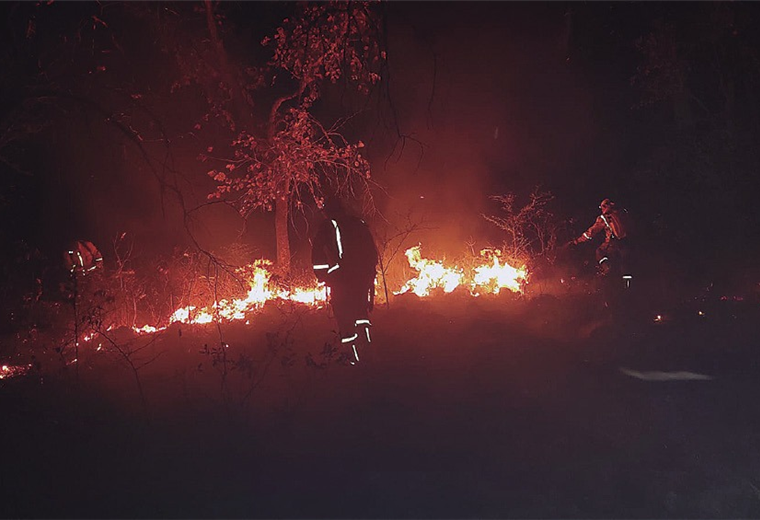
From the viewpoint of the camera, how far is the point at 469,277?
14359 millimetres

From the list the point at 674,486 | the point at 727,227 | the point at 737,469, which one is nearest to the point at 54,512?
the point at 674,486

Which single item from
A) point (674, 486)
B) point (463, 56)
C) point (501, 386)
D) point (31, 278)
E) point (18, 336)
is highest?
point (463, 56)

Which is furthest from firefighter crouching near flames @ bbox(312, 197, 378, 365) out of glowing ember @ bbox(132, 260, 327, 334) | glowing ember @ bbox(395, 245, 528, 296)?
glowing ember @ bbox(395, 245, 528, 296)

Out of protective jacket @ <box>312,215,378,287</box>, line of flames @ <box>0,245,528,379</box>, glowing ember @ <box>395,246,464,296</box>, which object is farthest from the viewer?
glowing ember @ <box>395,246,464,296</box>

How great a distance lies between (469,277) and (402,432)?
816 centimetres

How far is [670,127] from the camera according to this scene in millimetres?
22141

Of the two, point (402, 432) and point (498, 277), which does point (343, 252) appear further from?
point (498, 277)

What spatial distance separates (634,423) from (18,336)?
9126 millimetres

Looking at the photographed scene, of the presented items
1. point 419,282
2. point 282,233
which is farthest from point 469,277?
point 282,233

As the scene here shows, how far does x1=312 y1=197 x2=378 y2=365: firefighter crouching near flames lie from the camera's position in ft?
28.8

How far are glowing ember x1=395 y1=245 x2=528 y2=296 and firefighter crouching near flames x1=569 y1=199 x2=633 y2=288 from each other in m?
1.56

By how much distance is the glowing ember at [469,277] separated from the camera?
46.0ft

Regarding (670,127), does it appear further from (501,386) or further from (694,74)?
(501,386)

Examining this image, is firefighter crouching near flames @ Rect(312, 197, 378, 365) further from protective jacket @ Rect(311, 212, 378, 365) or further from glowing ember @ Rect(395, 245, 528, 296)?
glowing ember @ Rect(395, 245, 528, 296)
